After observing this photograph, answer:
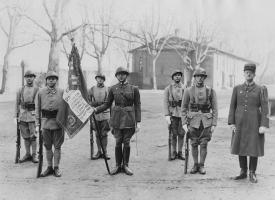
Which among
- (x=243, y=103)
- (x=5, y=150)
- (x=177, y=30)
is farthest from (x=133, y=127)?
(x=177, y=30)

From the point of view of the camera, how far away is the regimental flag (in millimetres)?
7207

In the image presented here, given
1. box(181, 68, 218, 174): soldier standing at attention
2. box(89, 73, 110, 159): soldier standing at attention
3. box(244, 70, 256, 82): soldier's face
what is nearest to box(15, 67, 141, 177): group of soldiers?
box(181, 68, 218, 174): soldier standing at attention

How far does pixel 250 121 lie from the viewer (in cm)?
693

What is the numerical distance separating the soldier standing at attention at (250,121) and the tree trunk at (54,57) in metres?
15.9

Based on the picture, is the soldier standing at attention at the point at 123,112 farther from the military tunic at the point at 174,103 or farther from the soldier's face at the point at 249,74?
the soldier's face at the point at 249,74

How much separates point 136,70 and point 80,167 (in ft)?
156

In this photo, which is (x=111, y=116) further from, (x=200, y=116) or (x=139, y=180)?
(x=200, y=116)

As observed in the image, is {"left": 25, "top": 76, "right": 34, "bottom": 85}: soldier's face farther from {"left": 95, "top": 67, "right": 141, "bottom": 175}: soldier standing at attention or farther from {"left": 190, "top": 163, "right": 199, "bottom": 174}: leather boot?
{"left": 190, "top": 163, "right": 199, "bottom": 174}: leather boot

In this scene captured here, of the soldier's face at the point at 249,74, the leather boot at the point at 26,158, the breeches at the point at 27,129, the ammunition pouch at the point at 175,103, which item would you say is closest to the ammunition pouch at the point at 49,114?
the breeches at the point at 27,129

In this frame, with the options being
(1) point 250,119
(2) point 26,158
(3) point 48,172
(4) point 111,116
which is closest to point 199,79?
(1) point 250,119

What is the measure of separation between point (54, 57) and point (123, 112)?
15.1 m

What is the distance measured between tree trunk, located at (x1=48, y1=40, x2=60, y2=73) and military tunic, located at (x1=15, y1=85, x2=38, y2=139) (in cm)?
1326

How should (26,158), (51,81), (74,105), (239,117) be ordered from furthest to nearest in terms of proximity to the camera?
(26,158) < (51,81) < (74,105) < (239,117)

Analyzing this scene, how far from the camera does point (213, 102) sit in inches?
296
